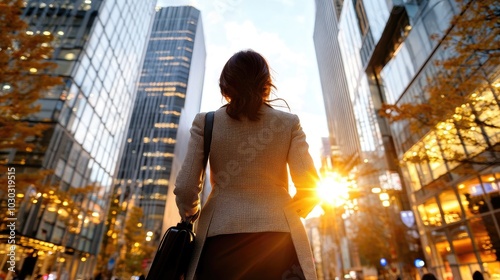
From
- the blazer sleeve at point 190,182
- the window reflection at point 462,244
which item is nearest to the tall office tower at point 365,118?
the window reflection at point 462,244

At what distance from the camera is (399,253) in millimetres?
27859

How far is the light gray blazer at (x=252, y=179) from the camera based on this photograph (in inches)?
57.7

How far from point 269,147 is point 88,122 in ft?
84.1

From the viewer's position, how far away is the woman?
1.42m

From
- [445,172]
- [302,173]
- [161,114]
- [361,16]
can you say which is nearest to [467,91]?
[445,172]

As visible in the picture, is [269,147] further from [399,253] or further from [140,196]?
[140,196]

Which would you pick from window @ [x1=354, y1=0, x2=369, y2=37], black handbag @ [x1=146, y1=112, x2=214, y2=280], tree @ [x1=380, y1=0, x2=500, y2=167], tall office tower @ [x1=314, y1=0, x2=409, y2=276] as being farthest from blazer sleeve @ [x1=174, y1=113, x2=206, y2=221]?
window @ [x1=354, y1=0, x2=369, y2=37]

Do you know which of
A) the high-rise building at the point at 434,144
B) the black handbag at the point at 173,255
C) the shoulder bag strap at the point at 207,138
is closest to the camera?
the black handbag at the point at 173,255

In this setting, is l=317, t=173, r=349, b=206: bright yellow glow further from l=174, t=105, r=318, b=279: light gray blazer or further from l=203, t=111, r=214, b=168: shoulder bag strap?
l=203, t=111, r=214, b=168: shoulder bag strap

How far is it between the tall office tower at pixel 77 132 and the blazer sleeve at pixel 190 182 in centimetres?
1591

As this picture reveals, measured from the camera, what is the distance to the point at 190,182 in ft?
5.09

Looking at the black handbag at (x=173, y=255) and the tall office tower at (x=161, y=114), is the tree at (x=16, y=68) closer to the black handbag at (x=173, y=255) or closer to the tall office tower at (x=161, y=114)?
the black handbag at (x=173, y=255)

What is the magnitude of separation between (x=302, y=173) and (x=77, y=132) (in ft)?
80.6

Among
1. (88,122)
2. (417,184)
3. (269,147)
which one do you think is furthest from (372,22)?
(269,147)
